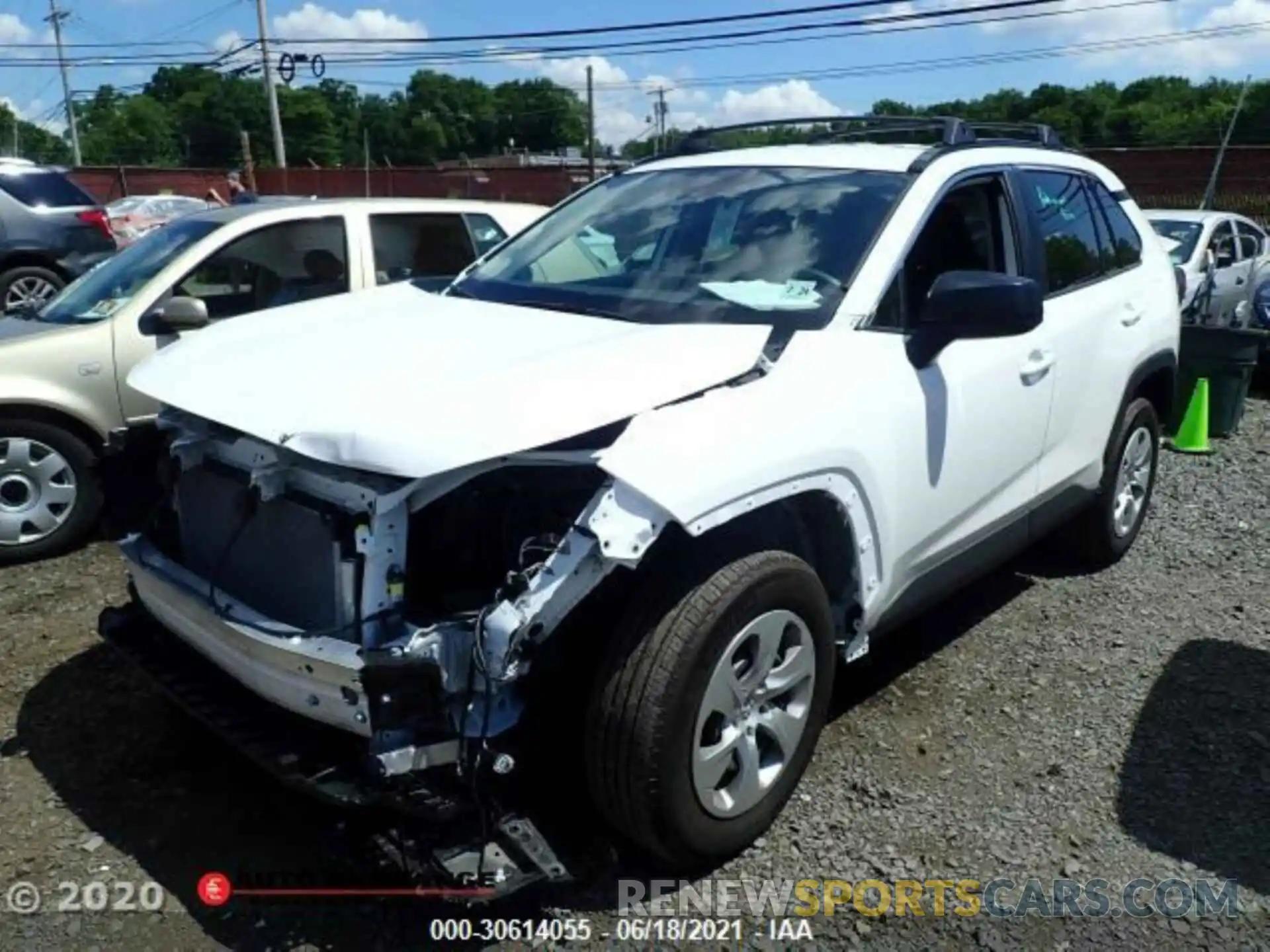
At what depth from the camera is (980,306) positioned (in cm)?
310

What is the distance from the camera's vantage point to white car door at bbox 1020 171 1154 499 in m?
4.12

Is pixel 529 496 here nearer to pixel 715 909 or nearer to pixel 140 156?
pixel 715 909

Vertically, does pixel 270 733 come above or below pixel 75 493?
above

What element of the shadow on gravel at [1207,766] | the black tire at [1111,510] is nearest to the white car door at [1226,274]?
the black tire at [1111,510]

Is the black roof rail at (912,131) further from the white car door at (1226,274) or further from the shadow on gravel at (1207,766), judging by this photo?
the white car door at (1226,274)

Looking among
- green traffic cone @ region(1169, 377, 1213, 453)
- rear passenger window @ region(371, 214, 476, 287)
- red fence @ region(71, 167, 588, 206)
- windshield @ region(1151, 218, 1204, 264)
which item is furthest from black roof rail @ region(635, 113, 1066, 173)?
red fence @ region(71, 167, 588, 206)

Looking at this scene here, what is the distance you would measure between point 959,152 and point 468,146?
3447 inches

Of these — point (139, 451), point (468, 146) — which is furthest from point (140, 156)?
point (139, 451)

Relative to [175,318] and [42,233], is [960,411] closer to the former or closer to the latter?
[175,318]

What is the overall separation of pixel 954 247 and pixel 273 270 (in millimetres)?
3731

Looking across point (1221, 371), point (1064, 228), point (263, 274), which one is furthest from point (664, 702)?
point (1221, 371)

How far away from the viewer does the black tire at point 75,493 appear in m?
5.04

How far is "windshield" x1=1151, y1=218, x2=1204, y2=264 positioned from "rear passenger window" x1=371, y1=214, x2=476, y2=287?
760 centimetres

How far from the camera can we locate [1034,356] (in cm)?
385
